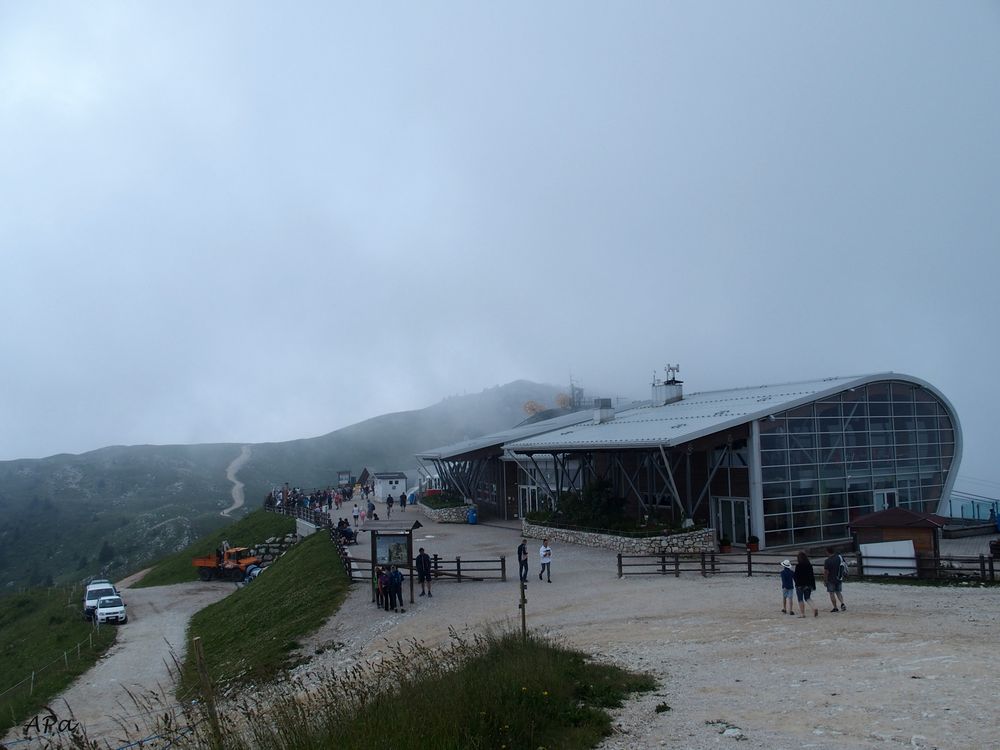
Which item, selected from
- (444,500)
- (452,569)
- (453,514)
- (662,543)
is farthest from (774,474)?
(444,500)

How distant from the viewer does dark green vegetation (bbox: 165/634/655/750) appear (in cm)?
623

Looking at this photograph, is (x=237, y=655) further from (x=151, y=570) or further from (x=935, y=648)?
(x=151, y=570)

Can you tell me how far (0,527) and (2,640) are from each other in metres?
88.7

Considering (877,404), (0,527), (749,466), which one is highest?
(877,404)

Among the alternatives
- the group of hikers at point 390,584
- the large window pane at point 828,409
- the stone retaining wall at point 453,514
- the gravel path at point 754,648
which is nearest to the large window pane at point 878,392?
the large window pane at point 828,409

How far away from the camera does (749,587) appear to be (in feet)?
63.9

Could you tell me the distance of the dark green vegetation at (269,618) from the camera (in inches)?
683

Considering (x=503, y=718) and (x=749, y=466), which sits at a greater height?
(x=749, y=466)

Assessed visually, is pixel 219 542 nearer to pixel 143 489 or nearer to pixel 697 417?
pixel 697 417

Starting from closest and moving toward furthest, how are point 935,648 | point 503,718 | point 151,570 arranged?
1. point 503,718
2. point 935,648
3. point 151,570

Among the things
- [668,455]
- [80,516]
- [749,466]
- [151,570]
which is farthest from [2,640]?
[80,516]

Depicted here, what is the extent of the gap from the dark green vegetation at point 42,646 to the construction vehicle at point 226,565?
6.12 metres

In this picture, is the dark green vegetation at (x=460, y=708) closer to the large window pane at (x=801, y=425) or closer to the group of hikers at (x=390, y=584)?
the group of hikers at (x=390, y=584)

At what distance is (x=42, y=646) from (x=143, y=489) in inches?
4266
